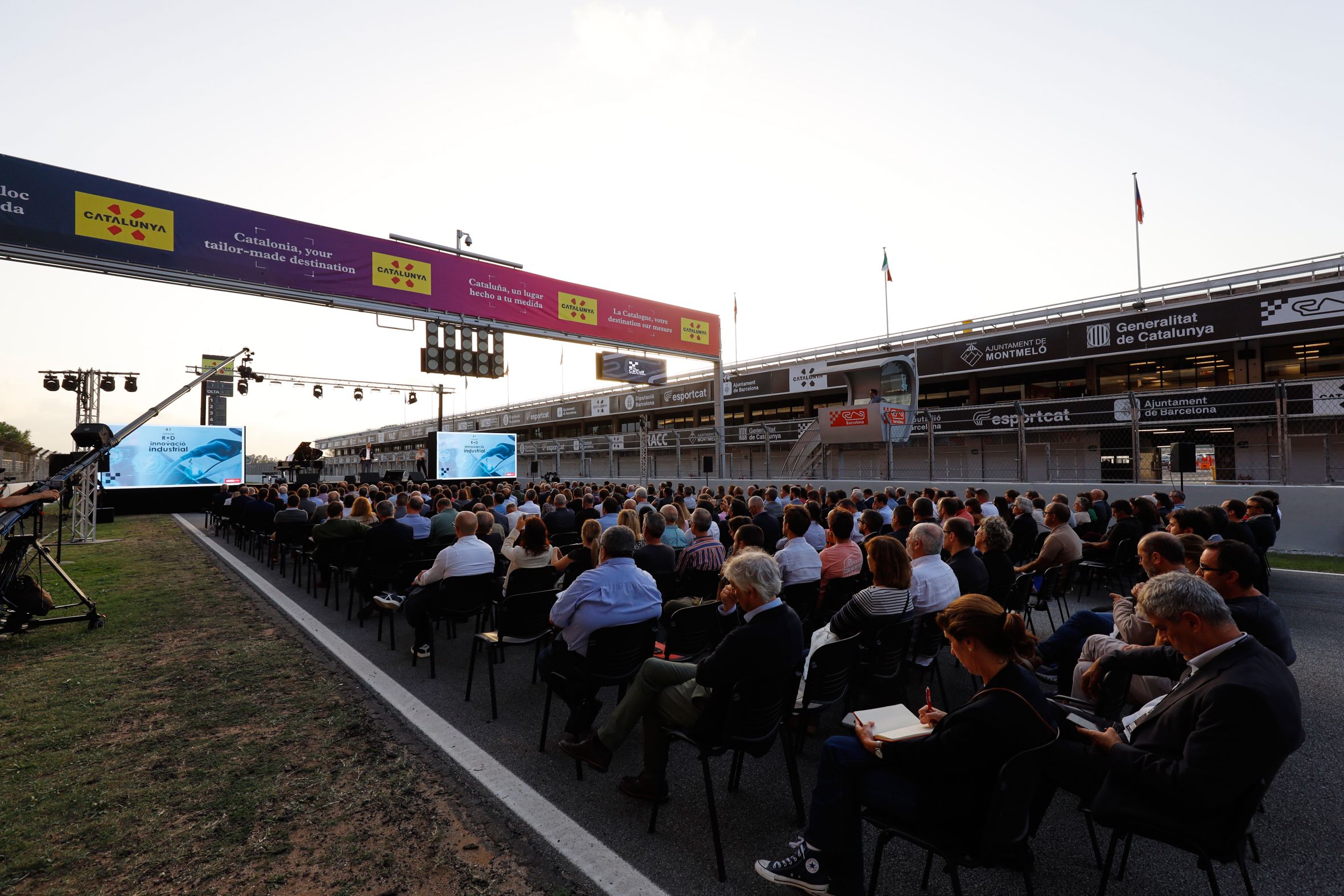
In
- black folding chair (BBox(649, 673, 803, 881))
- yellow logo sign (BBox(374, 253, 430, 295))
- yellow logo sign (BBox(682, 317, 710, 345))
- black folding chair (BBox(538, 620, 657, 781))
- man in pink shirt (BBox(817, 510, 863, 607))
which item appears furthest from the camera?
yellow logo sign (BBox(682, 317, 710, 345))

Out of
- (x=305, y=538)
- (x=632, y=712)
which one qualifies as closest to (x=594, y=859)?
(x=632, y=712)

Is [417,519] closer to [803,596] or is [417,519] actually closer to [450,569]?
[450,569]

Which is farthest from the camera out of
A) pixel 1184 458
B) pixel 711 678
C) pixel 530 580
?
pixel 1184 458

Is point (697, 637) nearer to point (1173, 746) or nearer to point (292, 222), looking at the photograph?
point (1173, 746)

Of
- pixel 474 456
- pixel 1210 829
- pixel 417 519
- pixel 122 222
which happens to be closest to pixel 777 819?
pixel 1210 829

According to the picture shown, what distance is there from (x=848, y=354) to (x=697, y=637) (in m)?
27.7

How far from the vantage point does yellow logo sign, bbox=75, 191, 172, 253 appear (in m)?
10.8

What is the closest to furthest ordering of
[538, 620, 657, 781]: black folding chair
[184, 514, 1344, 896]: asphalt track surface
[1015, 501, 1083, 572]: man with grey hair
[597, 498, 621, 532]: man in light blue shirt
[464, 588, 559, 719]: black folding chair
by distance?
[184, 514, 1344, 896]: asphalt track surface, [538, 620, 657, 781]: black folding chair, [464, 588, 559, 719]: black folding chair, [1015, 501, 1083, 572]: man with grey hair, [597, 498, 621, 532]: man in light blue shirt

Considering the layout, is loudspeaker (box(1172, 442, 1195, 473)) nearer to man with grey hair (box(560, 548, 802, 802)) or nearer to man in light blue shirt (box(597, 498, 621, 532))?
man in light blue shirt (box(597, 498, 621, 532))

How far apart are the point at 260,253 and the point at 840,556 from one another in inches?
539

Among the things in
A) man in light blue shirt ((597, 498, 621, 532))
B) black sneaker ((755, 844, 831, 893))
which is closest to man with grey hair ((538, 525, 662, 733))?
black sneaker ((755, 844, 831, 893))

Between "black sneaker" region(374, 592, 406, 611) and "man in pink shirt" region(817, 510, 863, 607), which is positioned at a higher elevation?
"man in pink shirt" region(817, 510, 863, 607)

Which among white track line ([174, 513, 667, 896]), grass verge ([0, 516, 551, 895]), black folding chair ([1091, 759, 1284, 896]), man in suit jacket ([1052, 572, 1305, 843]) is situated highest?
man in suit jacket ([1052, 572, 1305, 843])

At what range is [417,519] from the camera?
25.4 feet
